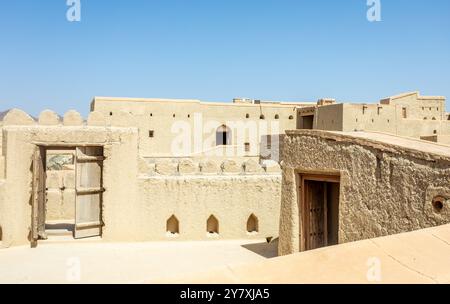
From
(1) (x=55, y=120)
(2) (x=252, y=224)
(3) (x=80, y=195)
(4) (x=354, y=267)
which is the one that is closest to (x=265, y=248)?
(2) (x=252, y=224)

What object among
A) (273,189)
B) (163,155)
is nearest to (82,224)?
(273,189)

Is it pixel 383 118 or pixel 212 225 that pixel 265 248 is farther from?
pixel 383 118

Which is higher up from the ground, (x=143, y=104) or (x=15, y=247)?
(x=143, y=104)

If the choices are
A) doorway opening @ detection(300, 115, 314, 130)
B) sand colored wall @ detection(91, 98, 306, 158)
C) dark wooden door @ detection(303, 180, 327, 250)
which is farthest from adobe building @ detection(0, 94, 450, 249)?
doorway opening @ detection(300, 115, 314, 130)

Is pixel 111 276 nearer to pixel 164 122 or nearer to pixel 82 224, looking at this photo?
pixel 82 224

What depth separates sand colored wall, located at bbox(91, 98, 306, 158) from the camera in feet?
83.1

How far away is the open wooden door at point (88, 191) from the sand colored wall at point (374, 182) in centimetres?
504

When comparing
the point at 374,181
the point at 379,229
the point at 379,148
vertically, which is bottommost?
the point at 379,229

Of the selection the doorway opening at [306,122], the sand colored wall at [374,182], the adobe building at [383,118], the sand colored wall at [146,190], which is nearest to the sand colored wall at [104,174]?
the sand colored wall at [146,190]

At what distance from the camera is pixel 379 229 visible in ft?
18.6

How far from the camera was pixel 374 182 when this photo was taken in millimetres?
5801

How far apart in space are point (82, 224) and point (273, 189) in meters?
5.02

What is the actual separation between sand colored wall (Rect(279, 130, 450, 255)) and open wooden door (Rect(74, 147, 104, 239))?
5036 millimetres

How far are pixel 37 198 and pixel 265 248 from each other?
5505mm
